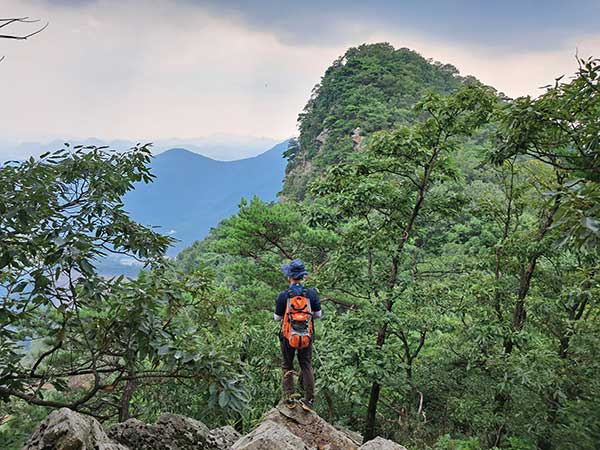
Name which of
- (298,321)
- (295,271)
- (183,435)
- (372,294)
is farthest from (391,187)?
(183,435)

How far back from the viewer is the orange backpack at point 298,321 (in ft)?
14.4

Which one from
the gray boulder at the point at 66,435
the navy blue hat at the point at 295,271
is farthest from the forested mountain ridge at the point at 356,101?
the gray boulder at the point at 66,435

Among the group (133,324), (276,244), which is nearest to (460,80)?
(276,244)

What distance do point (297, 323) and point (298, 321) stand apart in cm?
3

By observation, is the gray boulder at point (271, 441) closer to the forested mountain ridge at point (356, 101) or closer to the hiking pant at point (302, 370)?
the hiking pant at point (302, 370)

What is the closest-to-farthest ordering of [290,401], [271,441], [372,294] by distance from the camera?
[271,441] < [290,401] < [372,294]

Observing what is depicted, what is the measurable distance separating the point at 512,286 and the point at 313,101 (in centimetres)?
5088

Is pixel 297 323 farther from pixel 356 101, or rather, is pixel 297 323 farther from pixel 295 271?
pixel 356 101

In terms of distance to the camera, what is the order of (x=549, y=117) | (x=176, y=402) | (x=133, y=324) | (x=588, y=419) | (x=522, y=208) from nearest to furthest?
(x=133, y=324) < (x=549, y=117) < (x=588, y=419) < (x=522, y=208) < (x=176, y=402)

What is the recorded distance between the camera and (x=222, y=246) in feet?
36.3

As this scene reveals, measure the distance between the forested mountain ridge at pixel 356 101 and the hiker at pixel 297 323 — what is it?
29.3m

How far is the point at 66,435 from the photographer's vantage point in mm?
2854

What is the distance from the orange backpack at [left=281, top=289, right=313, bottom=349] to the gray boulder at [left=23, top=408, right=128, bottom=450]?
1.95m

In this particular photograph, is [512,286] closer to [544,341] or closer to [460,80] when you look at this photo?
[544,341]
